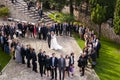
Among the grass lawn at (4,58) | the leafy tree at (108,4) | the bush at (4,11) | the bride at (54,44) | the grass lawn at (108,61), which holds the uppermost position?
the leafy tree at (108,4)

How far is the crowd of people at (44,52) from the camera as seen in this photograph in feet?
69.3

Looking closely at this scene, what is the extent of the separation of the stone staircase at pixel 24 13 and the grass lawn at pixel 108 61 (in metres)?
6.32

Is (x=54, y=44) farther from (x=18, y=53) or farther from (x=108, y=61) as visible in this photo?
(x=108, y=61)

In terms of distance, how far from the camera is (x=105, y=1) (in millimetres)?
30312

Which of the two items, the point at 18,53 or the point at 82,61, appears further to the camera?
the point at 18,53

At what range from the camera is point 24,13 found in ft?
116

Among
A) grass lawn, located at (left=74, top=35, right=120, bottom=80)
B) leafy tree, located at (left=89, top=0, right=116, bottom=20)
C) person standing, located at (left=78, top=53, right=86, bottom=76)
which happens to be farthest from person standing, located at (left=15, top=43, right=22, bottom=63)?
leafy tree, located at (left=89, top=0, right=116, bottom=20)

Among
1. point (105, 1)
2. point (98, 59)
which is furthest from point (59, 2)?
point (98, 59)

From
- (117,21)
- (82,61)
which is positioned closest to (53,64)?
(82,61)

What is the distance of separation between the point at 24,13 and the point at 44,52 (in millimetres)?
14821

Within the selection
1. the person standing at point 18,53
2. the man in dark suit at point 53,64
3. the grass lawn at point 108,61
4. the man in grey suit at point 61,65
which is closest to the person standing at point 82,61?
the man in grey suit at point 61,65

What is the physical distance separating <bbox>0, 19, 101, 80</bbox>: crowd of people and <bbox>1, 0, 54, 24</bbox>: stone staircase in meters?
5.04

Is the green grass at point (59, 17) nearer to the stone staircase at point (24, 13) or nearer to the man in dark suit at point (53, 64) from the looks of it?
the stone staircase at point (24, 13)

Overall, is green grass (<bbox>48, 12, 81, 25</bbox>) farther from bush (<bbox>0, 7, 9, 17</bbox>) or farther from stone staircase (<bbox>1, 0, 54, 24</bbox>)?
bush (<bbox>0, 7, 9, 17</bbox>)
